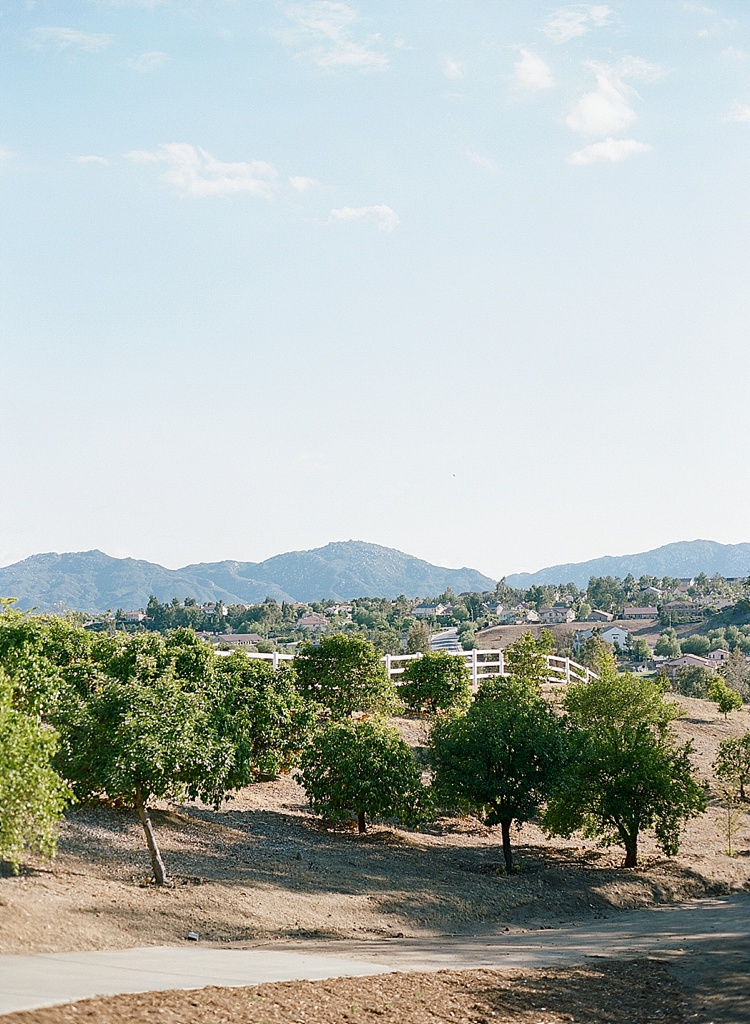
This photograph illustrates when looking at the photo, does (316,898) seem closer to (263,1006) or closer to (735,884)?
(263,1006)

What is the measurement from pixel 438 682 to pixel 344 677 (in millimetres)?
4975

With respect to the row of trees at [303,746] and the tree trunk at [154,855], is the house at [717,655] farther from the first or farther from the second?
the tree trunk at [154,855]

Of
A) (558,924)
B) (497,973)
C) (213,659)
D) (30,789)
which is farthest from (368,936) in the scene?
(213,659)

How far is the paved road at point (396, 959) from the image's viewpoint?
9594mm

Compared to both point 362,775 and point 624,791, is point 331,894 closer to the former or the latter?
point 362,775

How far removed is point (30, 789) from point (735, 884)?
18.1 meters

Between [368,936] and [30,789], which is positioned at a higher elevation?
[30,789]

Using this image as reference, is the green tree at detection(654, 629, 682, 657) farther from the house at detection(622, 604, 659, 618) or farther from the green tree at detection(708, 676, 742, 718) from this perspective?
the green tree at detection(708, 676, 742, 718)

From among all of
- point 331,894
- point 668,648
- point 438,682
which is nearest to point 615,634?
point 668,648

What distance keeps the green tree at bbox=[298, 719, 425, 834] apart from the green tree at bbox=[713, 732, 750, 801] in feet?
41.0

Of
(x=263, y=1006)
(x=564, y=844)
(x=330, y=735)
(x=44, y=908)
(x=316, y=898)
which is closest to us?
(x=263, y=1006)

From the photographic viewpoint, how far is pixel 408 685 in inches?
1220

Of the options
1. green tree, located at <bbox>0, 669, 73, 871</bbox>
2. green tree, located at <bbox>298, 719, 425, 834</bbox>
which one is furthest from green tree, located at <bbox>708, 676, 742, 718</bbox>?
green tree, located at <bbox>0, 669, 73, 871</bbox>

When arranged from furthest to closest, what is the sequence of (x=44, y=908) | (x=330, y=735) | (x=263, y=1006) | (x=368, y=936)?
1. (x=330, y=735)
2. (x=368, y=936)
3. (x=44, y=908)
4. (x=263, y=1006)
